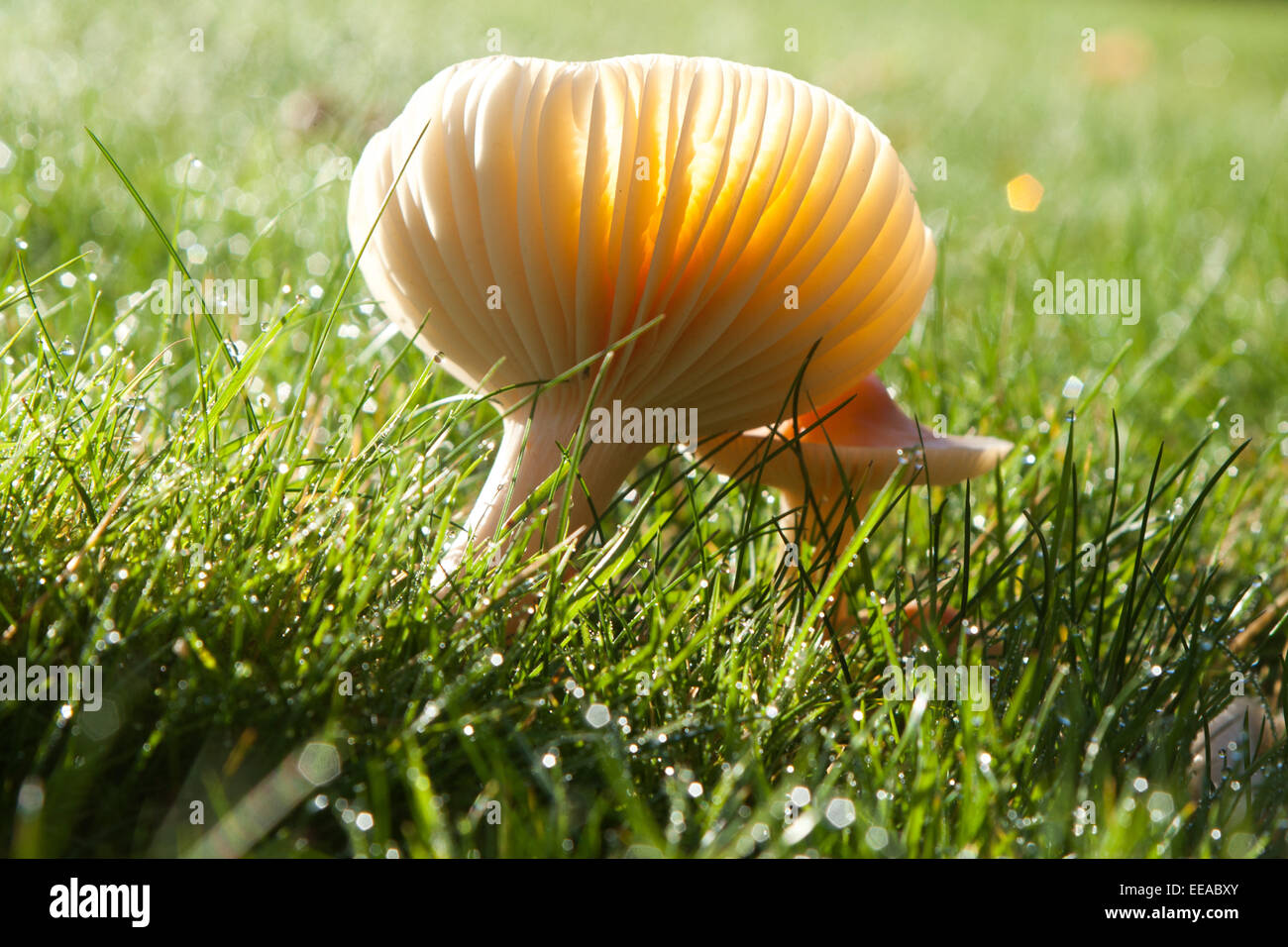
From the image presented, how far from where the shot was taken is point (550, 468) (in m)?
1.72

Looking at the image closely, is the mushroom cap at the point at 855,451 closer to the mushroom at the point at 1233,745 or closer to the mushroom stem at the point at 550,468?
the mushroom stem at the point at 550,468

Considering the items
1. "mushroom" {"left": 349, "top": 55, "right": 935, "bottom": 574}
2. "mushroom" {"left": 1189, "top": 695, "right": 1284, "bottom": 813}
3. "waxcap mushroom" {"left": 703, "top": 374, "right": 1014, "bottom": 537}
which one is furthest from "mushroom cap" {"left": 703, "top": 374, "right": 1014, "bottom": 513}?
"mushroom" {"left": 1189, "top": 695, "right": 1284, "bottom": 813}

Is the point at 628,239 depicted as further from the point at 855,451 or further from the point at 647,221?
the point at 855,451

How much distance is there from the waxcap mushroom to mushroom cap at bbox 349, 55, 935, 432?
162mm

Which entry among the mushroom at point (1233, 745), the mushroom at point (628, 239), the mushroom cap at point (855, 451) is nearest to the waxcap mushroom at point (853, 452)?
the mushroom cap at point (855, 451)

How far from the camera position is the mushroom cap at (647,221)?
5.07 ft

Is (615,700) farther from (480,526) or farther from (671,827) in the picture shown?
(480,526)

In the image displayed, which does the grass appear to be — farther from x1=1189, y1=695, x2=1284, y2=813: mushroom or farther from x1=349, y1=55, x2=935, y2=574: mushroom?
x1=349, y1=55, x2=935, y2=574: mushroom

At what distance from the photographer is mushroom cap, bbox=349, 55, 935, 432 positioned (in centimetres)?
154

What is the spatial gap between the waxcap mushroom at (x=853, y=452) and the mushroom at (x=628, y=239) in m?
0.13

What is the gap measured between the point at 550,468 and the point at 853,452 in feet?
1.72

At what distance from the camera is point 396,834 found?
4.04ft
